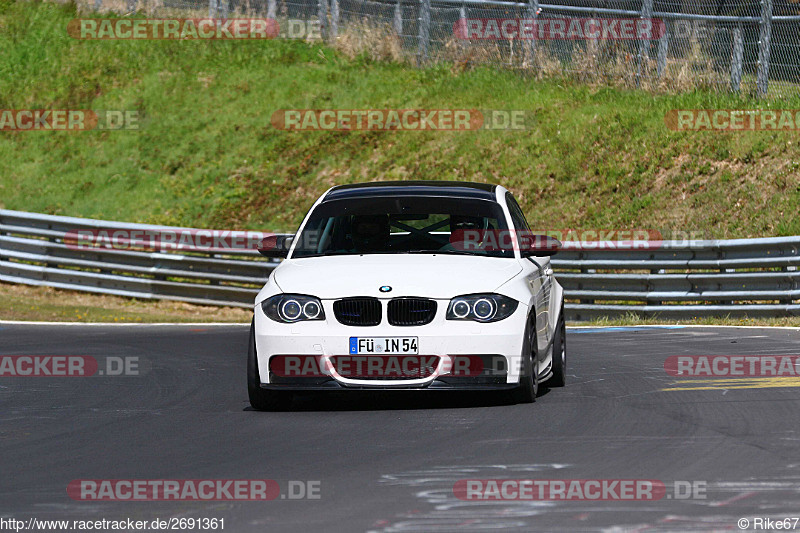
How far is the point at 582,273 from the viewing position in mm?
19391

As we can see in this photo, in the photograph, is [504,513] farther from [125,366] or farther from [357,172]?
[357,172]

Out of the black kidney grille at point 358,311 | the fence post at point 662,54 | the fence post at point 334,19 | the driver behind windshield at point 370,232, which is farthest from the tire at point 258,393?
the fence post at point 334,19

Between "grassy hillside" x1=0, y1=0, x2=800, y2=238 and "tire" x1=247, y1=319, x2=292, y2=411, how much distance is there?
41.4 feet

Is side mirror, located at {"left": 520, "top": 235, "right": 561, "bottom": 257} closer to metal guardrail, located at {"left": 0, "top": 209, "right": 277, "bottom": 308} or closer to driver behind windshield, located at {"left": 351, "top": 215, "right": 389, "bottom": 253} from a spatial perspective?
driver behind windshield, located at {"left": 351, "top": 215, "right": 389, "bottom": 253}

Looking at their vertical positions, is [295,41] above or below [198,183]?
above

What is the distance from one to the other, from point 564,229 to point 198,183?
28.8ft

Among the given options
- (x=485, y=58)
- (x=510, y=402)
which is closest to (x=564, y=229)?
(x=485, y=58)

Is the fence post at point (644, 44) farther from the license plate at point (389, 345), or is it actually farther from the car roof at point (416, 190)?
the license plate at point (389, 345)

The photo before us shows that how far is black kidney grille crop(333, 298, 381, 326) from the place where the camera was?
9.15 metres

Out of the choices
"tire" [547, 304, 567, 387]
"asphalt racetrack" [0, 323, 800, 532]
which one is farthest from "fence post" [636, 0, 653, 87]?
"tire" [547, 304, 567, 387]

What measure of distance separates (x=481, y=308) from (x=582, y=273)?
1041 cm

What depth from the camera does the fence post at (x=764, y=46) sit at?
76.9 feet

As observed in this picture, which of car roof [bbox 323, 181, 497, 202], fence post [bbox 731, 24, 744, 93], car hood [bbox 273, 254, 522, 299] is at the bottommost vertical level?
car hood [bbox 273, 254, 522, 299]

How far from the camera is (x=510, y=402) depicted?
9.62m
